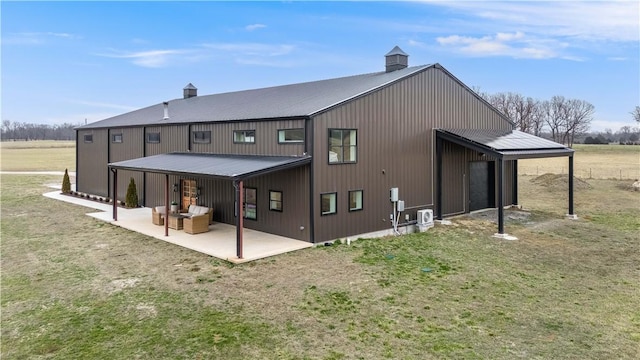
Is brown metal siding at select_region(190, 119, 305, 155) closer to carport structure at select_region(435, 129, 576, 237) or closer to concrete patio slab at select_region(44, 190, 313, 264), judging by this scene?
concrete patio slab at select_region(44, 190, 313, 264)

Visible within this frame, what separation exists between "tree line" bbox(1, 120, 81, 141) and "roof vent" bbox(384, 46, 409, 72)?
10363 cm

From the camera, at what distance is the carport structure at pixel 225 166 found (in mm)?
10773

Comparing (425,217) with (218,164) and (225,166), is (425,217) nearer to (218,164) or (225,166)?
(225,166)

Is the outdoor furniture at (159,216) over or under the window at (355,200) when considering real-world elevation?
under

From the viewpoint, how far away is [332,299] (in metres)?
8.01

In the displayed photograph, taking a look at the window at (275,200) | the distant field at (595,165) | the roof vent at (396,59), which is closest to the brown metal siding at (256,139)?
the window at (275,200)

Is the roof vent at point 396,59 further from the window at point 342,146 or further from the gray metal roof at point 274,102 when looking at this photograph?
the window at point 342,146

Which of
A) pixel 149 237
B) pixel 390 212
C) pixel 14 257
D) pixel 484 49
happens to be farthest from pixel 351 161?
pixel 484 49

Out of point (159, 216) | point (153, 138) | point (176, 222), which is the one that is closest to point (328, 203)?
point (176, 222)

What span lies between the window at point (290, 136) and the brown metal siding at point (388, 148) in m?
0.53

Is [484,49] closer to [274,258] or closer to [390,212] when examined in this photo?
[390,212]

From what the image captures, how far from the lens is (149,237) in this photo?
1319 cm

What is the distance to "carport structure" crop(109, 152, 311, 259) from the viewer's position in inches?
424

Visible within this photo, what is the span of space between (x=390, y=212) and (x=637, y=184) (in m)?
19.1
